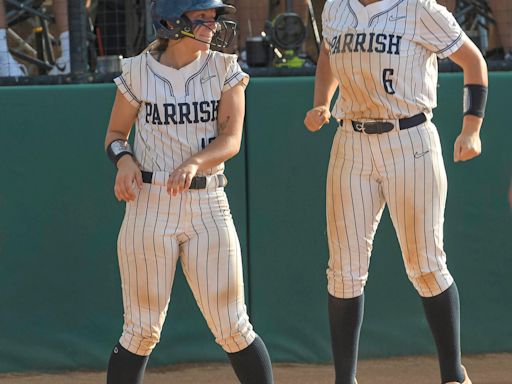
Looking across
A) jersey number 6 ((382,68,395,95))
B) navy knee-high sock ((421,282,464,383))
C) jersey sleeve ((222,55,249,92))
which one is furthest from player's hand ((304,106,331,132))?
navy knee-high sock ((421,282,464,383))

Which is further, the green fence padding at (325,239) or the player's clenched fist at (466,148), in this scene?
the green fence padding at (325,239)

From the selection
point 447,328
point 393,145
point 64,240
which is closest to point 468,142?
point 393,145

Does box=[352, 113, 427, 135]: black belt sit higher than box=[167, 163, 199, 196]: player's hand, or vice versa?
box=[352, 113, 427, 135]: black belt

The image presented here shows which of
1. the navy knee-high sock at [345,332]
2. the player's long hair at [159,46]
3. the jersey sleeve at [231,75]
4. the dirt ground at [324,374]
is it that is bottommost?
the dirt ground at [324,374]

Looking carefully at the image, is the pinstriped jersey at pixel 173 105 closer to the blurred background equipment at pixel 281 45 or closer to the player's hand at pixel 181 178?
the player's hand at pixel 181 178

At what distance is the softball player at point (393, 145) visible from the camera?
4.03m

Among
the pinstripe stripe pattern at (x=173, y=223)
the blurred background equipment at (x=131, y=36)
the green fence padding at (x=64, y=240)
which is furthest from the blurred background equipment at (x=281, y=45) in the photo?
the pinstripe stripe pattern at (x=173, y=223)

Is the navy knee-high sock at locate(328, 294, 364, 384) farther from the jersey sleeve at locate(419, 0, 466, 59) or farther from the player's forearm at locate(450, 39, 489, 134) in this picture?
the jersey sleeve at locate(419, 0, 466, 59)

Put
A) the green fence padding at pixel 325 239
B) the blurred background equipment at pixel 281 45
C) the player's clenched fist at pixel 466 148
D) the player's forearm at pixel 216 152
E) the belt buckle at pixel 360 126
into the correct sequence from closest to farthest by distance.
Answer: the player's forearm at pixel 216 152, the player's clenched fist at pixel 466 148, the belt buckle at pixel 360 126, the green fence padding at pixel 325 239, the blurred background equipment at pixel 281 45

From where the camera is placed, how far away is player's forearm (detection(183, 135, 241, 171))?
3.58m

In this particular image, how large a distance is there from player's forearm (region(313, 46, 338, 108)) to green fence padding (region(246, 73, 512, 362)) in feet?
2.89

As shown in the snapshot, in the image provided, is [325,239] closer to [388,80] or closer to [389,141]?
[389,141]

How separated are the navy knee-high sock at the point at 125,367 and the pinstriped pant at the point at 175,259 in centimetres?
3

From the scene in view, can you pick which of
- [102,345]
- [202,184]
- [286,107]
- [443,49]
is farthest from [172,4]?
[102,345]
